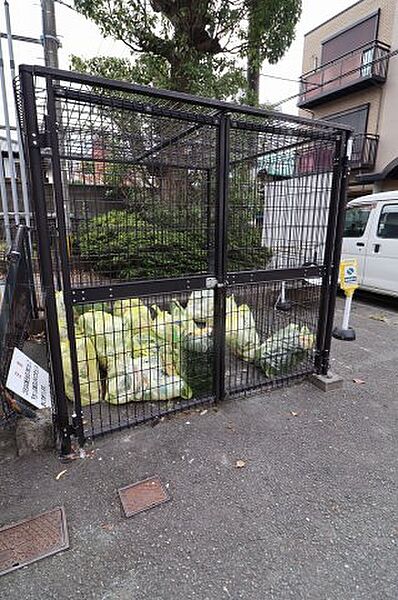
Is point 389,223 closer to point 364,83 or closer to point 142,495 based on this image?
point 142,495

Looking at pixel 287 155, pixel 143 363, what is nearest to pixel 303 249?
pixel 287 155

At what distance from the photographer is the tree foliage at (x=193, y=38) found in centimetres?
512

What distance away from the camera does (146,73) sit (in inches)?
224

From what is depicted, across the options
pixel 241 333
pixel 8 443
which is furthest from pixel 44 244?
pixel 241 333

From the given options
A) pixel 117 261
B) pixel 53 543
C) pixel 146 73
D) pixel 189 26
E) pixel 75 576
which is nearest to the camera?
pixel 75 576

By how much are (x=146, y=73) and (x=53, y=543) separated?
649cm

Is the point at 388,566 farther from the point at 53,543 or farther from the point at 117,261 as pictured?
the point at 117,261

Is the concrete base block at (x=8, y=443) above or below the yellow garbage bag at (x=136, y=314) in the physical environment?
below

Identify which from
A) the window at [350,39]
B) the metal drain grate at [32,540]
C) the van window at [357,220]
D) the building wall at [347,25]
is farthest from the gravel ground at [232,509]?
the window at [350,39]

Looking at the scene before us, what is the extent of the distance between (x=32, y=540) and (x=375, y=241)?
5.60 m

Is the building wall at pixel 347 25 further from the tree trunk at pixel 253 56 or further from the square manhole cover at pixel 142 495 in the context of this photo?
the square manhole cover at pixel 142 495

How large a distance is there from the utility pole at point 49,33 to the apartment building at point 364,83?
7.83m

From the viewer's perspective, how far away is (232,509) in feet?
5.48

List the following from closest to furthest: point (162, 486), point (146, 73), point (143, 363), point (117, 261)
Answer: point (162, 486), point (143, 363), point (117, 261), point (146, 73)
